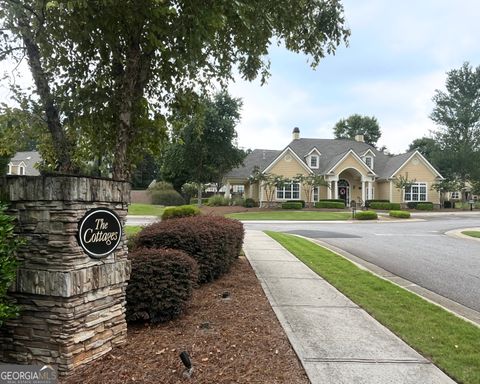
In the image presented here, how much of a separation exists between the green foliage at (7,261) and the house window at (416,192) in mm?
41959

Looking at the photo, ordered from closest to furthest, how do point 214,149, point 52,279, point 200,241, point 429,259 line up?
1. point 52,279
2. point 200,241
3. point 429,259
4. point 214,149

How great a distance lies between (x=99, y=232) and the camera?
3971 mm

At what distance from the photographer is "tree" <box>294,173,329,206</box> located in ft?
121

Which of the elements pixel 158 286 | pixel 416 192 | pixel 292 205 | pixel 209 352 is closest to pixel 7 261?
pixel 158 286

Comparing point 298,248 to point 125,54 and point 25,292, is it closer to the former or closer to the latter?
point 125,54

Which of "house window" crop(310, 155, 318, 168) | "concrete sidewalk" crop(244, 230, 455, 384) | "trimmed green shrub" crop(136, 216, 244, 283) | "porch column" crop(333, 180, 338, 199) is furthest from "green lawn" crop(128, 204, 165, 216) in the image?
"concrete sidewalk" crop(244, 230, 455, 384)

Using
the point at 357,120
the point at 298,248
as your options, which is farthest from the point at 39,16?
the point at 357,120

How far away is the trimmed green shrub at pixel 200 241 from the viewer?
256 inches

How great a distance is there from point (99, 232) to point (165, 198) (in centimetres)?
3931

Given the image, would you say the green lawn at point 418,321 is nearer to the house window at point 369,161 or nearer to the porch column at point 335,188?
the porch column at point 335,188

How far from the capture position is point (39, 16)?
4.54 metres

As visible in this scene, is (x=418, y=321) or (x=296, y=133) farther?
(x=296, y=133)

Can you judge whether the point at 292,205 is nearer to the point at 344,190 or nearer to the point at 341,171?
the point at 341,171

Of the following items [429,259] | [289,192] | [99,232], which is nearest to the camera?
[99,232]
